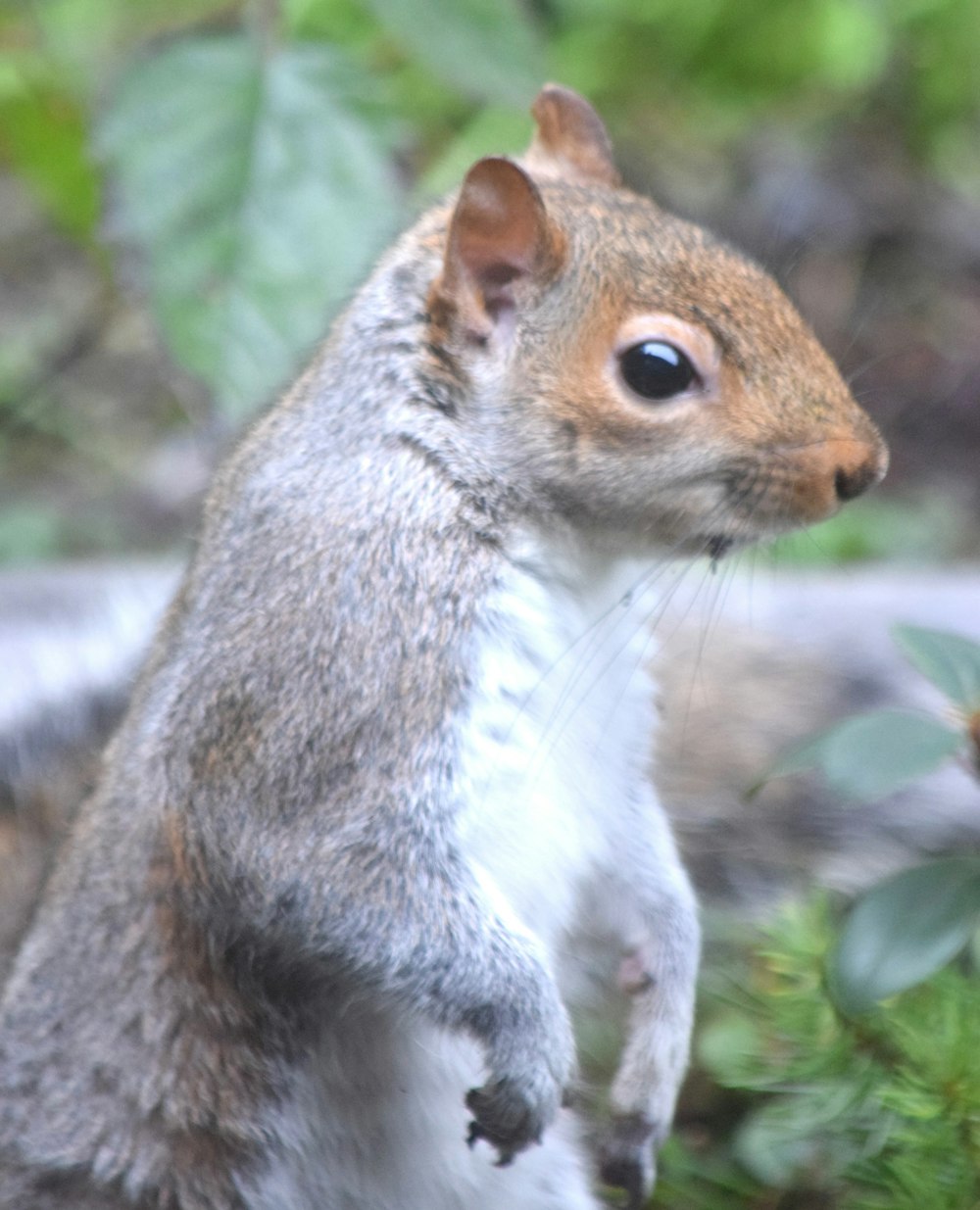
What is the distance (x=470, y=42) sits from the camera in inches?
89.0

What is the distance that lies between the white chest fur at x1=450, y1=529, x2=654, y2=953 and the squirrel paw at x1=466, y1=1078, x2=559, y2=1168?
0.15 meters

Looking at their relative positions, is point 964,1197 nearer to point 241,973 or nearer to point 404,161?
point 241,973

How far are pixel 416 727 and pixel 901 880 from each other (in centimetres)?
47

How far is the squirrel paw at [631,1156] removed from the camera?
1.74 metres

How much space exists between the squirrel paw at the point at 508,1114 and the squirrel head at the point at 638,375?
486mm

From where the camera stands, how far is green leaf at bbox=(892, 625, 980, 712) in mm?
1680

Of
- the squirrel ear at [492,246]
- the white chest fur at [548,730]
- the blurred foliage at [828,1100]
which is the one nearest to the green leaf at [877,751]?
the white chest fur at [548,730]

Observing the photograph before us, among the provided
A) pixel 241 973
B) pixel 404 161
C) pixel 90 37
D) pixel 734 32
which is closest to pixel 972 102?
pixel 734 32

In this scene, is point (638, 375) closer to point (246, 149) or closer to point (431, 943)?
point (431, 943)

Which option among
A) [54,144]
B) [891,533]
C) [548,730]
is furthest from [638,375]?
[891,533]

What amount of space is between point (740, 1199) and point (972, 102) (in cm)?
305

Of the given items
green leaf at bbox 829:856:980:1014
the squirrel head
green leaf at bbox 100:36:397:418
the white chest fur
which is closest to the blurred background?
green leaf at bbox 100:36:397:418

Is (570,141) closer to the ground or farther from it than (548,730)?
farther from it

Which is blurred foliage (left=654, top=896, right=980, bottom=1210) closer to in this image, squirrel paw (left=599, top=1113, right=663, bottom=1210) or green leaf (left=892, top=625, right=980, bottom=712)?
squirrel paw (left=599, top=1113, right=663, bottom=1210)
